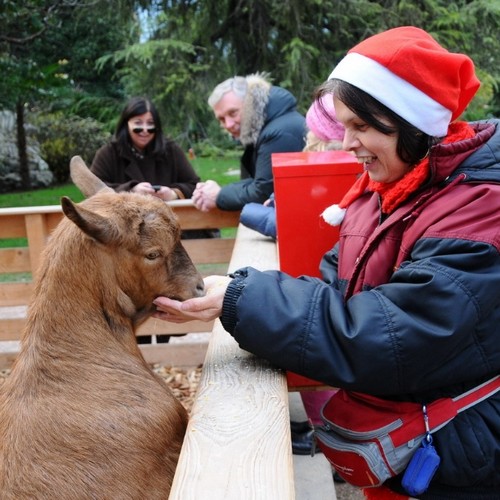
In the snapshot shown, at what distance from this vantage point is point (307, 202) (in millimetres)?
3287

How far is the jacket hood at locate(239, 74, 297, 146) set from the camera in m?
5.46

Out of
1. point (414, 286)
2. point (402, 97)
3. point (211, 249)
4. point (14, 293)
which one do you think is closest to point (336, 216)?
point (402, 97)

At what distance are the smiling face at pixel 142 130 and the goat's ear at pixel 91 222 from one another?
3704 millimetres

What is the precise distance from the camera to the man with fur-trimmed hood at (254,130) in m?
5.20

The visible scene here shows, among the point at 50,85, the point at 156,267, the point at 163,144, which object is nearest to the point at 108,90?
the point at 50,85

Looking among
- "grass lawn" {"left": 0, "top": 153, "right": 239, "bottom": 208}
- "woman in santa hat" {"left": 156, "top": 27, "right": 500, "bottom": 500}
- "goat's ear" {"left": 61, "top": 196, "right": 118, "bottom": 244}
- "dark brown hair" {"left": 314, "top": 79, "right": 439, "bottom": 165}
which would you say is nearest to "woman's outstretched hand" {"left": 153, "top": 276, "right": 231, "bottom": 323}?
"woman in santa hat" {"left": 156, "top": 27, "right": 500, "bottom": 500}

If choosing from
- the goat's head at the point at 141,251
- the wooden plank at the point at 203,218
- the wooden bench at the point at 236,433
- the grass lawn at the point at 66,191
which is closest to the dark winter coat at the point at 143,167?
the wooden plank at the point at 203,218

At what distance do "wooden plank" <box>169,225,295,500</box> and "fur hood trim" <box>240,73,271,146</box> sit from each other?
9.98 ft

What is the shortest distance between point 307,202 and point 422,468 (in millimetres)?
1482

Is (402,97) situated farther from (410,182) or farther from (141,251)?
(141,251)

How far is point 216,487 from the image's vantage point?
170 cm

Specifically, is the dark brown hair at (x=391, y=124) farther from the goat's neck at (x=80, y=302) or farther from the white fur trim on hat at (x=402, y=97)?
the goat's neck at (x=80, y=302)

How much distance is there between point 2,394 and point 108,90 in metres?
21.5

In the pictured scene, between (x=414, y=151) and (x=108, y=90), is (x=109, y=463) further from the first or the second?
(x=108, y=90)
